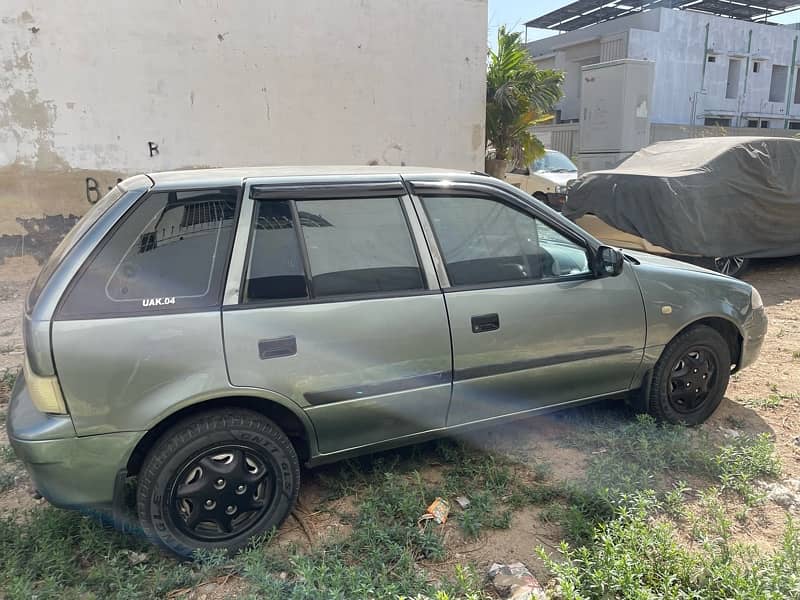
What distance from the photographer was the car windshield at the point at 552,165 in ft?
44.1

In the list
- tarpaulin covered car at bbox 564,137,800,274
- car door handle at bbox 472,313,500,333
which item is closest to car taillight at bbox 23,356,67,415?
car door handle at bbox 472,313,500,333

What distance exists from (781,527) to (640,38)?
26507 mm

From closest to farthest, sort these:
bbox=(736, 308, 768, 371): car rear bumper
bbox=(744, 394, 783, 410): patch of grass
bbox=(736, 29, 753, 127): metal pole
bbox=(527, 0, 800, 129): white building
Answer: bbox=(736, 308, 768, 371): car rear bumper < bbox=(744, 394, 783, 410): patch of grass < bbox=(527, 0, 800, 129): white building < bbox=(736, 29, 753, 127): metal pole

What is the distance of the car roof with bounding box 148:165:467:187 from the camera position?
2.71 meters

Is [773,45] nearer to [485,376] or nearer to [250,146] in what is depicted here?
[250,146]

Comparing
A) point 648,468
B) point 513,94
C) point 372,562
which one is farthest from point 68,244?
point 513,94

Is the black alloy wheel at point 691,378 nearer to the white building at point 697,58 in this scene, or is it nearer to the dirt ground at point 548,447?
the dirt ground at point 548,447

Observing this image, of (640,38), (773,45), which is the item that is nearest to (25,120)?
(640,38)

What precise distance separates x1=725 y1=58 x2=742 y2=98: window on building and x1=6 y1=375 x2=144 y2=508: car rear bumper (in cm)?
3252

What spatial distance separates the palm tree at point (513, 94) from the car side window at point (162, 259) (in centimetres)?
970

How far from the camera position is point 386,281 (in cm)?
292

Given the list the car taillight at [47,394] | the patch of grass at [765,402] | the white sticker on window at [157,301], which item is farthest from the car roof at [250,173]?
the patch of grass at [765,402]

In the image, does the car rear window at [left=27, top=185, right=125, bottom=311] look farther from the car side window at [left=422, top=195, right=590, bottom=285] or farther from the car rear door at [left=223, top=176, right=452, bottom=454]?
the car side window at [left=422, top=195, right=590, bottom=285]

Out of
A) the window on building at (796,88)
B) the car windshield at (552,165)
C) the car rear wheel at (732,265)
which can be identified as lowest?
the car rear wheel at (732,265)
